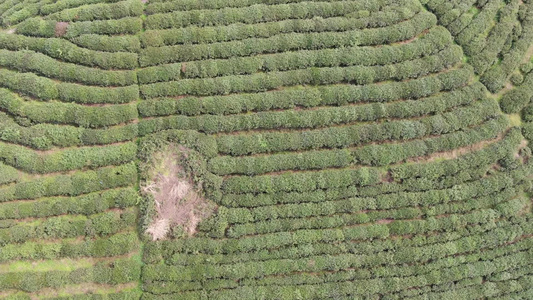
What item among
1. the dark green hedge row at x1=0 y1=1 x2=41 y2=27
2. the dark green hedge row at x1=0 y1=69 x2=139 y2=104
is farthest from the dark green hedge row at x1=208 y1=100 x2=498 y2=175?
the dark green hedge row at x1=0 y1=1 x2=41 y2=27

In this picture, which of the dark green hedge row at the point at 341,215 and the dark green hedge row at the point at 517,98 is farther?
the dark green hedge row at the point at 517,98

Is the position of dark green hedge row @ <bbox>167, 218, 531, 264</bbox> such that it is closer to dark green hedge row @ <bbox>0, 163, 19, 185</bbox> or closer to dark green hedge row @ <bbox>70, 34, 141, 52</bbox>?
dark green hedge row @ <bbox>0, 163, 19, 185</bbox>

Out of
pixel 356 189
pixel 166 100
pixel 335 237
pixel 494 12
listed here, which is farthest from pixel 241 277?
pixel 494 12

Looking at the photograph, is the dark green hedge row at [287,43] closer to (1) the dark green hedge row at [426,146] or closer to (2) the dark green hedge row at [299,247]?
(1) the dark green hedge row at [426,146]

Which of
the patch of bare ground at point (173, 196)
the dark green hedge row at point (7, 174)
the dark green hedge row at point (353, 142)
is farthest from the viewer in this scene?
the dark green hedge row at point (353, 142)

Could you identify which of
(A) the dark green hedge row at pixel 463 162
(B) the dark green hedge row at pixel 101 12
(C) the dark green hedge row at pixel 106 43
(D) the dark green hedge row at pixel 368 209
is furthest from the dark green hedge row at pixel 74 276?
(A) the dark green hedge row at pixel 463 162

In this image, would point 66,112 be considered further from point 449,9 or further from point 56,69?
point 449,9

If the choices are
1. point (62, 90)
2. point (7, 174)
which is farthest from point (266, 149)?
point (7, 174)
